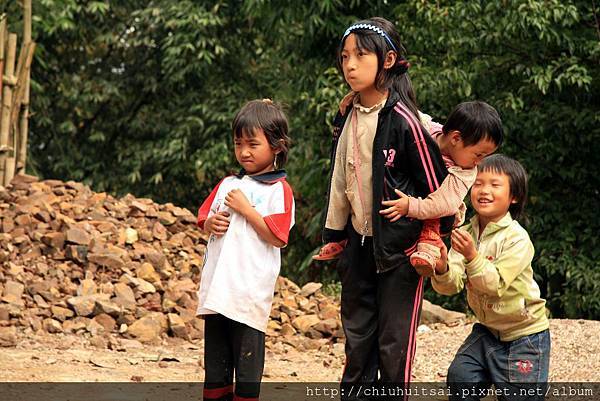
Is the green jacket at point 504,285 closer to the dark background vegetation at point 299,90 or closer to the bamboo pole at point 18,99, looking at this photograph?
the dark background vegetation at point 299,90

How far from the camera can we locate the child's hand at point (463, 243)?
10.7 feet

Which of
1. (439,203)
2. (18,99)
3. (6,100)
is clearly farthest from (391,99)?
(18,99)

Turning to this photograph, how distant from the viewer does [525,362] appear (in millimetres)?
3457

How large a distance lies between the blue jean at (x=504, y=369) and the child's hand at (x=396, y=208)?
669 mm

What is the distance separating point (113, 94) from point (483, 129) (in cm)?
1124

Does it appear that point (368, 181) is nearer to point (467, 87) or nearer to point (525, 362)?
point (525, 362)

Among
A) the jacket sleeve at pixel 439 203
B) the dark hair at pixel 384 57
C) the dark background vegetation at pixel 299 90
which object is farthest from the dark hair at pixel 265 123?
the dark background vegetation at pixel 299 90

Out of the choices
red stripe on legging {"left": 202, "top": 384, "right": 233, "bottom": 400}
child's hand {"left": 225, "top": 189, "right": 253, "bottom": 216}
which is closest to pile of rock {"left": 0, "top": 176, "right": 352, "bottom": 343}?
red stripe on legging {"left": 202, "top": 384, "right": 233, "bottom": 400}

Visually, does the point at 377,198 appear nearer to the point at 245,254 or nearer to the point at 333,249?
the point at 333,249

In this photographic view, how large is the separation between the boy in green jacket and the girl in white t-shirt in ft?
2.03

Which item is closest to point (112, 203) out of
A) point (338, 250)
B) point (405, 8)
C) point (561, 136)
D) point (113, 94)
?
point (405, 8)

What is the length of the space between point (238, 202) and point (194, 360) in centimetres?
299

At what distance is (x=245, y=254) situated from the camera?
3.46 meters

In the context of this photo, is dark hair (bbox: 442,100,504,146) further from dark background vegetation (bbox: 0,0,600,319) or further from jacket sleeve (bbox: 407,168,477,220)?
dark background vegetation (bbox: 0,0,600,319)
